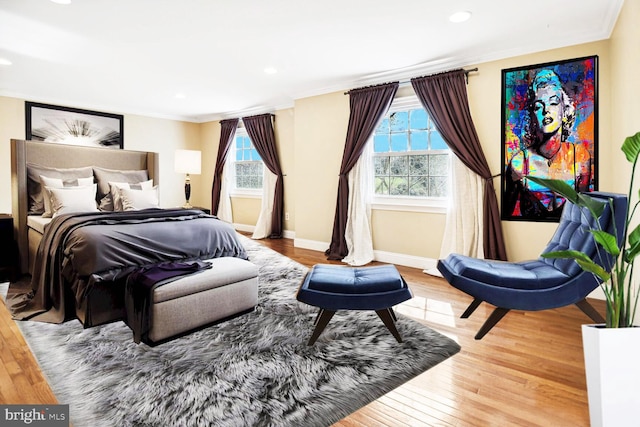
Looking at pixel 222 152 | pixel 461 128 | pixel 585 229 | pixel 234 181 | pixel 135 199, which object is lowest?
pixel 585 229

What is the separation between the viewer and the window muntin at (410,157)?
14.0 ft

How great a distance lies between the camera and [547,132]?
3.46 meters

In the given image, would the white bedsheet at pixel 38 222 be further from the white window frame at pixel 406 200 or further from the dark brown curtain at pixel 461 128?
the dark brown curtain at pixel 461 128

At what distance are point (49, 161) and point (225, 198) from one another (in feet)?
10.4

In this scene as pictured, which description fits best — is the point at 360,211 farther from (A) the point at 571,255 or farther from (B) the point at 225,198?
(B) the point at 225,198

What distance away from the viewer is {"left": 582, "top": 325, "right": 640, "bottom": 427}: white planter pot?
4.40 feet

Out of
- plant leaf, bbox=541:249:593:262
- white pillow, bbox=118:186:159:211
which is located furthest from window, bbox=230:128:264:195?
plant leaf, bbox=541:249:593:262

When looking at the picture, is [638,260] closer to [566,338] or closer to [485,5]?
[566,338]

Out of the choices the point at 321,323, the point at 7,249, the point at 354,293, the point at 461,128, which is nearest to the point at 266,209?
Result: the point at 7,249

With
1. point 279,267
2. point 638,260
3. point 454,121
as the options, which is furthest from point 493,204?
point 279,267

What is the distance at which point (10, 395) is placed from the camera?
67.2 inches

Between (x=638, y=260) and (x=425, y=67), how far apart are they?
2.83 m

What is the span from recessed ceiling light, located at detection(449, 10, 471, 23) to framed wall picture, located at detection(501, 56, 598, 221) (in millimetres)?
999

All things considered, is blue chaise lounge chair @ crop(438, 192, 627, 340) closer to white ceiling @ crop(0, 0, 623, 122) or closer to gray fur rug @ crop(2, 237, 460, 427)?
gray fur rug @ crop(2, 237, 460, 427)
